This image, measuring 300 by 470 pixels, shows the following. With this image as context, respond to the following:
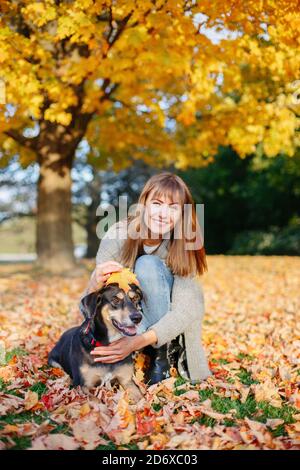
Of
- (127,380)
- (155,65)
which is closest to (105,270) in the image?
(127,380)

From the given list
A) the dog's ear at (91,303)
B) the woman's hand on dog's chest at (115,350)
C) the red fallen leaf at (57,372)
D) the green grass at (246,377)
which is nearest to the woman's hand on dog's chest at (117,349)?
the woman's hand on dog's chest at (115,350)

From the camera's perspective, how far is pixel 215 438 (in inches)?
109

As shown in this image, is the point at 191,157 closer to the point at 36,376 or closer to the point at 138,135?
the point at 138,135

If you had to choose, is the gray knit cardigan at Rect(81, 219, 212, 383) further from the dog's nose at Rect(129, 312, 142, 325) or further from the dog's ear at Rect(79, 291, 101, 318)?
the dog's nose at Rect(129, 312, 142, 325)

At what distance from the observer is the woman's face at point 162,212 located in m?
3.79

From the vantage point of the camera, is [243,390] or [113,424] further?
[243,390]

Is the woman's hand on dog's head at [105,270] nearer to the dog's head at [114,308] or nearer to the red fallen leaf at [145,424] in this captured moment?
the dog's head at [114,308]

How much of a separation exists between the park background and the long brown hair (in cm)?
90

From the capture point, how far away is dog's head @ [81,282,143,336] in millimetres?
3324

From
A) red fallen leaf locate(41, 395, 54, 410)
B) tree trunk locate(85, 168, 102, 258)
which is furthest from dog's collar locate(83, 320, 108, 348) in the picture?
tree trunk locate(85, 168, 102, 258)

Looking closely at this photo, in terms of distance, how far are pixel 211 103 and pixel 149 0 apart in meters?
4.92

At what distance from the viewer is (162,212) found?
3785 mm

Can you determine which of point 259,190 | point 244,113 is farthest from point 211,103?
point 259,190

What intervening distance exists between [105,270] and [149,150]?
35.4ft
